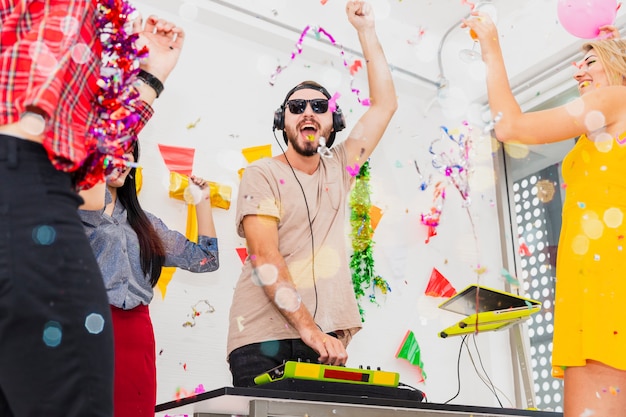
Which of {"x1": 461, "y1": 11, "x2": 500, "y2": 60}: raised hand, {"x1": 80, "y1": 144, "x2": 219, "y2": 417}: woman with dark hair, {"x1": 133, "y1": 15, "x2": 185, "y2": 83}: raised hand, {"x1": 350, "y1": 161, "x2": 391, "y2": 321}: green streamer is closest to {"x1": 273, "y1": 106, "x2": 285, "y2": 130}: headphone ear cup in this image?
{"x1": 80, "y1": 144, "x2": 219, "y2": 417}: woman with dark hair

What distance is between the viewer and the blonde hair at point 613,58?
2.03 meters

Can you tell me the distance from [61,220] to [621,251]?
1.38 metres

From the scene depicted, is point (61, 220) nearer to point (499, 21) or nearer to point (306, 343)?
point (306, 343)

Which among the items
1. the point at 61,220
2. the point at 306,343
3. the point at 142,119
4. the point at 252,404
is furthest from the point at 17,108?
the point at 306,343

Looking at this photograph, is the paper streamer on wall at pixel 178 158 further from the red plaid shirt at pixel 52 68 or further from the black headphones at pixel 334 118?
the red plaid shirt at pixel 52 68

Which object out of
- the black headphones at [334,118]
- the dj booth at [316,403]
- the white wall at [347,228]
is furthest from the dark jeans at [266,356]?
the black headphones at [334,118]

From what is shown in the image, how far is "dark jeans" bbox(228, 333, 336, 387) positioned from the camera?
7.39ft

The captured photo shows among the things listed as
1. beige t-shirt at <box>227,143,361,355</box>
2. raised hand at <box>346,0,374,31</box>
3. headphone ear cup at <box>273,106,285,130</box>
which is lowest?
beige t-shirt at <box>227,143,361,355</box>

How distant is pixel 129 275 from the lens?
2.15 meters

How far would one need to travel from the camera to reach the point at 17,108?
100 centimetres

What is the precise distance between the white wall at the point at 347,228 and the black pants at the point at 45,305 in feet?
6.51

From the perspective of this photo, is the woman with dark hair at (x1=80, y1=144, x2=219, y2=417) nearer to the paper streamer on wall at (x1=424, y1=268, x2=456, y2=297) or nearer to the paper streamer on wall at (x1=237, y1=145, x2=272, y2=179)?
the paper streamer on wall at (x1=237, y1=145, x2=272, y2=179)

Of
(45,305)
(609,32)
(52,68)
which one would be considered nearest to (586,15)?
(609,32)

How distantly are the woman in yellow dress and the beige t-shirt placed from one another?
84 cm
